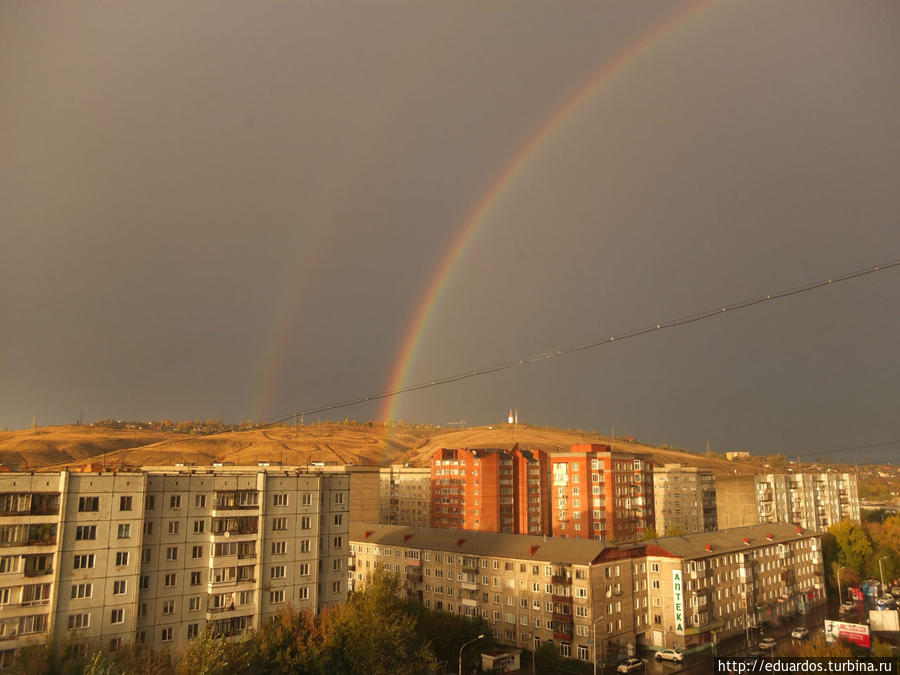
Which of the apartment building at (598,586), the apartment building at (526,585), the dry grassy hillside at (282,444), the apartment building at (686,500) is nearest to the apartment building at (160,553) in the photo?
the apartment building at (526,585)

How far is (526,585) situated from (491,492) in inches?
971

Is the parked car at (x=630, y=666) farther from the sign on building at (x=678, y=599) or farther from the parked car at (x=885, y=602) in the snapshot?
the parked car at (x=885, y=602)

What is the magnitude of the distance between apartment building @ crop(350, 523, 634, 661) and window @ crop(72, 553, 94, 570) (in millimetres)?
11048

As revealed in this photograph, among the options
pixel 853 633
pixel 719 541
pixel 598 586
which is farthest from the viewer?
pixel 719 541

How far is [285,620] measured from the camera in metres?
20.9

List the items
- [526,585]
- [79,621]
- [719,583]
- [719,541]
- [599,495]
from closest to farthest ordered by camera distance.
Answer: [79,621], [526,585], [719,583], [719,541], [599,495]

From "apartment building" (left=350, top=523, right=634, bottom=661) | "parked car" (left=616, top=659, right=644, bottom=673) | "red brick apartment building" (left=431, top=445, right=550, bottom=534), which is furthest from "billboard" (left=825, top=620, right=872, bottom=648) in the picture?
"red brick apartment building" (left=431, top=445, right=550, bottom=534)

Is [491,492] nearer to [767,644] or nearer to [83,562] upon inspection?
[767,644]

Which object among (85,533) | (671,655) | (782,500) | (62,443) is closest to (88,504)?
(85,533)

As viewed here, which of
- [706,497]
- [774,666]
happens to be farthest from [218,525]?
[706,497]

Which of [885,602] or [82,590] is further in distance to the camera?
[885,602]

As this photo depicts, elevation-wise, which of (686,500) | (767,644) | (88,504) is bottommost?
(767,644)

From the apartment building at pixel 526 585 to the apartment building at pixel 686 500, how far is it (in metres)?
38.3

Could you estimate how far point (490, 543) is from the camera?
3444 cm
